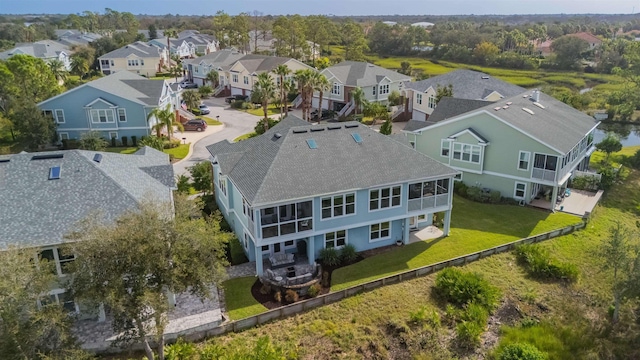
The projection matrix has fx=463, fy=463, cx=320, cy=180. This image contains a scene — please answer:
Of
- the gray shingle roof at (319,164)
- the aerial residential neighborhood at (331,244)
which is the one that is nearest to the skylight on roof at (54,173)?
the aerial residential neighborhood at (331,244)

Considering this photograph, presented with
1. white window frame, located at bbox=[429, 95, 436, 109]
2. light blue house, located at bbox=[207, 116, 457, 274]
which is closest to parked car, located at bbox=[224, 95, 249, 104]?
white window frame, located at bbox=[429, 95, 436, 109]

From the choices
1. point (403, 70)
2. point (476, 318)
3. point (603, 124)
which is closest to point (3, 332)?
point (476, 318)

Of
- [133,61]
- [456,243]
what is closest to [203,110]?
[133,61]

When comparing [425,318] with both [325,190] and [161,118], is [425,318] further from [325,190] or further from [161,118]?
[161,118]

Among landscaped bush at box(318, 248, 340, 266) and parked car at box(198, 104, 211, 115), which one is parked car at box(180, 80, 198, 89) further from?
landscaped bush at box(318, 248, 340, 266)

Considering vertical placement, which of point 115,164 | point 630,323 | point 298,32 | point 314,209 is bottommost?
point 630,323

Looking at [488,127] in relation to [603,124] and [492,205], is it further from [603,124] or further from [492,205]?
[603,124]

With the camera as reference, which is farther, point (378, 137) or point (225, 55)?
point (225, 55)
